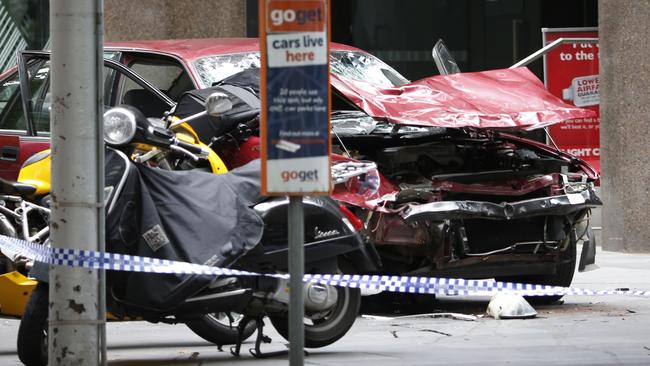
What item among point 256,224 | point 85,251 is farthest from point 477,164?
point 85,251

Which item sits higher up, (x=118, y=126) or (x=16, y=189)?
(x=118, y=126)

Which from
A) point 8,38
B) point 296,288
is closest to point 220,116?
point 296,288

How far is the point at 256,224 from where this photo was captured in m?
8.08

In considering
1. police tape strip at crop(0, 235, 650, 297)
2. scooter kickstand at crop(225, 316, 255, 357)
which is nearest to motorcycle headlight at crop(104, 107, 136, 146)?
police tape strip at crop(0, 235, 650, 297)

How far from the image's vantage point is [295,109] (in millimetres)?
5789

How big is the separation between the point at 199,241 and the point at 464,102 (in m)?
3.73

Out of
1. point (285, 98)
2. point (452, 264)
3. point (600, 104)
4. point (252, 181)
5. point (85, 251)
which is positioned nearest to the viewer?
point (285, 98)

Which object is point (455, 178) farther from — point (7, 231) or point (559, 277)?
point (7, 231)

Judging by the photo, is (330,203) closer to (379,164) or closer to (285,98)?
(379,164)

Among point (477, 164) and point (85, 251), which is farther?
point (477, 164)

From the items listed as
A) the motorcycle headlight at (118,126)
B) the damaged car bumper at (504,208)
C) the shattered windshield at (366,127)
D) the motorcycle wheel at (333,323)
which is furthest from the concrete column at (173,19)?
the motorcycle headlight at (118,126)

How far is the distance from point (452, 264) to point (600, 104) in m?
7.47

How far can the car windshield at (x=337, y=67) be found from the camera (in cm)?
1112

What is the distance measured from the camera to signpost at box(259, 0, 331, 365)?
5789 millimetres
